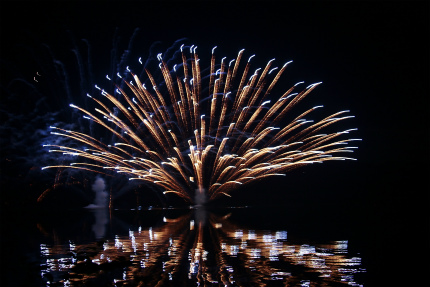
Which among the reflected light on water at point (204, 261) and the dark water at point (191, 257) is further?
the reflected light on water at point (204, 261)

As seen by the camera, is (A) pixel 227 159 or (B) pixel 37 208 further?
(B) pixel 37 208

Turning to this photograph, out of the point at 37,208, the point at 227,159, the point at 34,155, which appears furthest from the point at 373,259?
the point at 37,208

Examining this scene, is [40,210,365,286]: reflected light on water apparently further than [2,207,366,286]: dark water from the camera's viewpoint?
Yes

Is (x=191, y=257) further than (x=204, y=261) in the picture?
Yes

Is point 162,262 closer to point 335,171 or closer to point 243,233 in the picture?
point 243,233

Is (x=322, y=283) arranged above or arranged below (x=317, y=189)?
below
